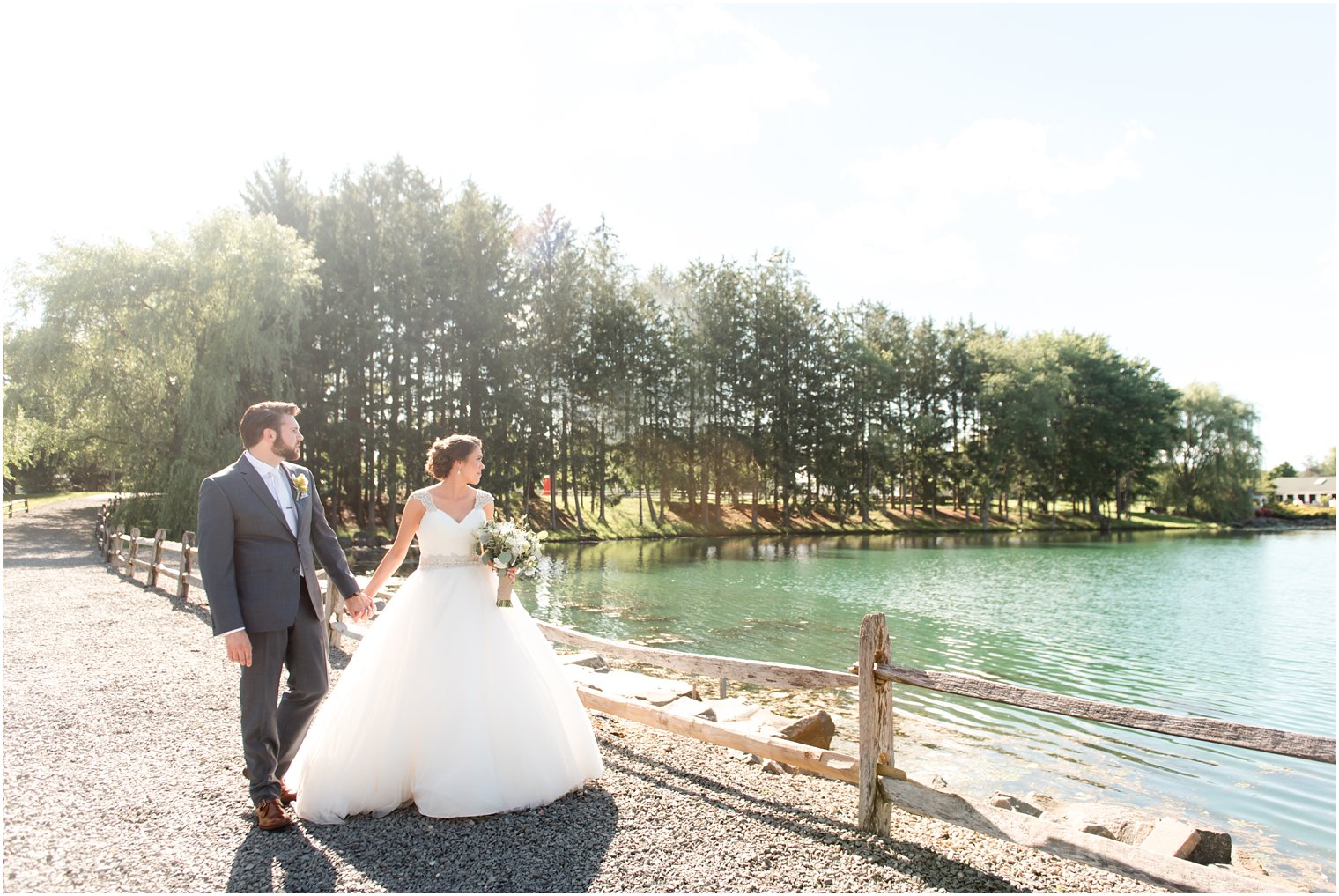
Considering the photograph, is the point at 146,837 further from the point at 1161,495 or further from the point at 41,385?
the point at 1161,495

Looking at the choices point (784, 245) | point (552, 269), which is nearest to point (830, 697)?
point (552, 269)

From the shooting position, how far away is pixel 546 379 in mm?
38312

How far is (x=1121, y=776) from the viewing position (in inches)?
312


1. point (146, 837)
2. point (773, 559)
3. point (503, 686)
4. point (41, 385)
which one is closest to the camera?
point (146, 837)

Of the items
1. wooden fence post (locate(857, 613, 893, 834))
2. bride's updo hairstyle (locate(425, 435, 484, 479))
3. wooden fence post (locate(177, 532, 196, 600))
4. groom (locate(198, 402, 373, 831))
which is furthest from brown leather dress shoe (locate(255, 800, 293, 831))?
wooden fence post (locate(177, 532, 196, 600))

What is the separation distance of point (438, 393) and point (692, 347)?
1471cm

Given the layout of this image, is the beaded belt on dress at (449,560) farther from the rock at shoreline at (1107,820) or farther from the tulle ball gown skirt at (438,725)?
the rock at shoreline at (1107,820)

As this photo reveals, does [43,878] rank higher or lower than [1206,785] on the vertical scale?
higher

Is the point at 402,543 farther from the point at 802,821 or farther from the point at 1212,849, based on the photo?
the point at 1212,849

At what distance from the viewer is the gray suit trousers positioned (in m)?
4.18

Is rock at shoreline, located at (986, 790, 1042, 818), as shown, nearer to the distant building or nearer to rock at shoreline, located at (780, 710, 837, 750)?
rock at shoreline, located at (780, 710, 837, 750)

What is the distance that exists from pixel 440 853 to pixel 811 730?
4.48m

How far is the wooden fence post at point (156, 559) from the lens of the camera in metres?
14.6

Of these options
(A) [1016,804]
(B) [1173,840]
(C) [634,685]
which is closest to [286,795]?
(C) [634,685]
